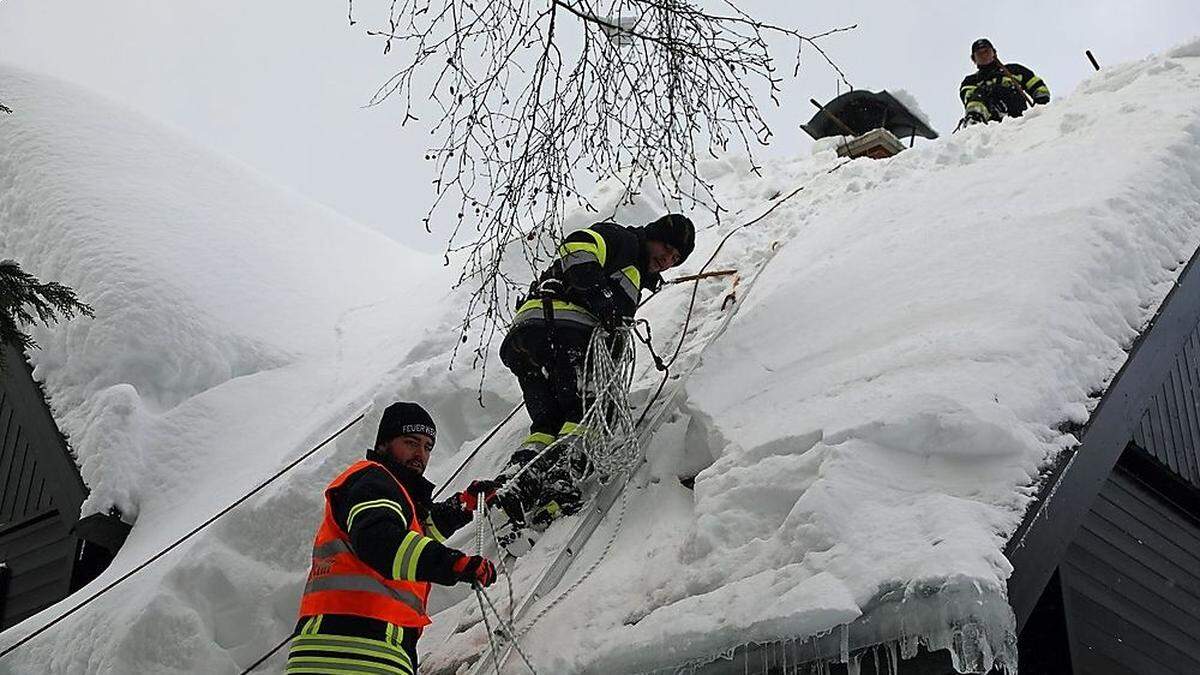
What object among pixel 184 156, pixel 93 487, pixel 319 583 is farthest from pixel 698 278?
pixel 184 156

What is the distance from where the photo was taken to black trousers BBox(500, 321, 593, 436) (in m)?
5.21

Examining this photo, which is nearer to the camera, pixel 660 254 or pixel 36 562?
pixel 660 254

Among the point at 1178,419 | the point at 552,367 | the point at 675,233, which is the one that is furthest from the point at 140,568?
the point at 1178,419

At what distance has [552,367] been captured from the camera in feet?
17.2

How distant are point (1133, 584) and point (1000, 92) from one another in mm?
6323

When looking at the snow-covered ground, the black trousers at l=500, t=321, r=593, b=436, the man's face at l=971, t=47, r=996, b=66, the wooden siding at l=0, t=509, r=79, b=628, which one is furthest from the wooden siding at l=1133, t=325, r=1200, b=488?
the wooden siding at l=0, t=509, r=79, b=628

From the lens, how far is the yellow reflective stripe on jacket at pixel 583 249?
5250 millimetres

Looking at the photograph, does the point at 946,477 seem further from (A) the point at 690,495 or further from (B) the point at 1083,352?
(A) the point at 690,495

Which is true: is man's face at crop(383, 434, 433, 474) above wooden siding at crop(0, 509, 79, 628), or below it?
above

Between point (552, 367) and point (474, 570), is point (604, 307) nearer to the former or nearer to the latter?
point (552, 367)

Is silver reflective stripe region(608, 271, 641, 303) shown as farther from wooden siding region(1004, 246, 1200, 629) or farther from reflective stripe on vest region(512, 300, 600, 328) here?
wooden siding region(1004, 246, 1200, 629)

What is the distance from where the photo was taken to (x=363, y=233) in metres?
12.9

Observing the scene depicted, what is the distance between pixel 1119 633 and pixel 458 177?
3.12 m

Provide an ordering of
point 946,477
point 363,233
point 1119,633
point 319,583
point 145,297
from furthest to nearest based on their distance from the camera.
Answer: point 363,233 → point 145,297 → point 1119,633 → point 319,583 → point 946,477
